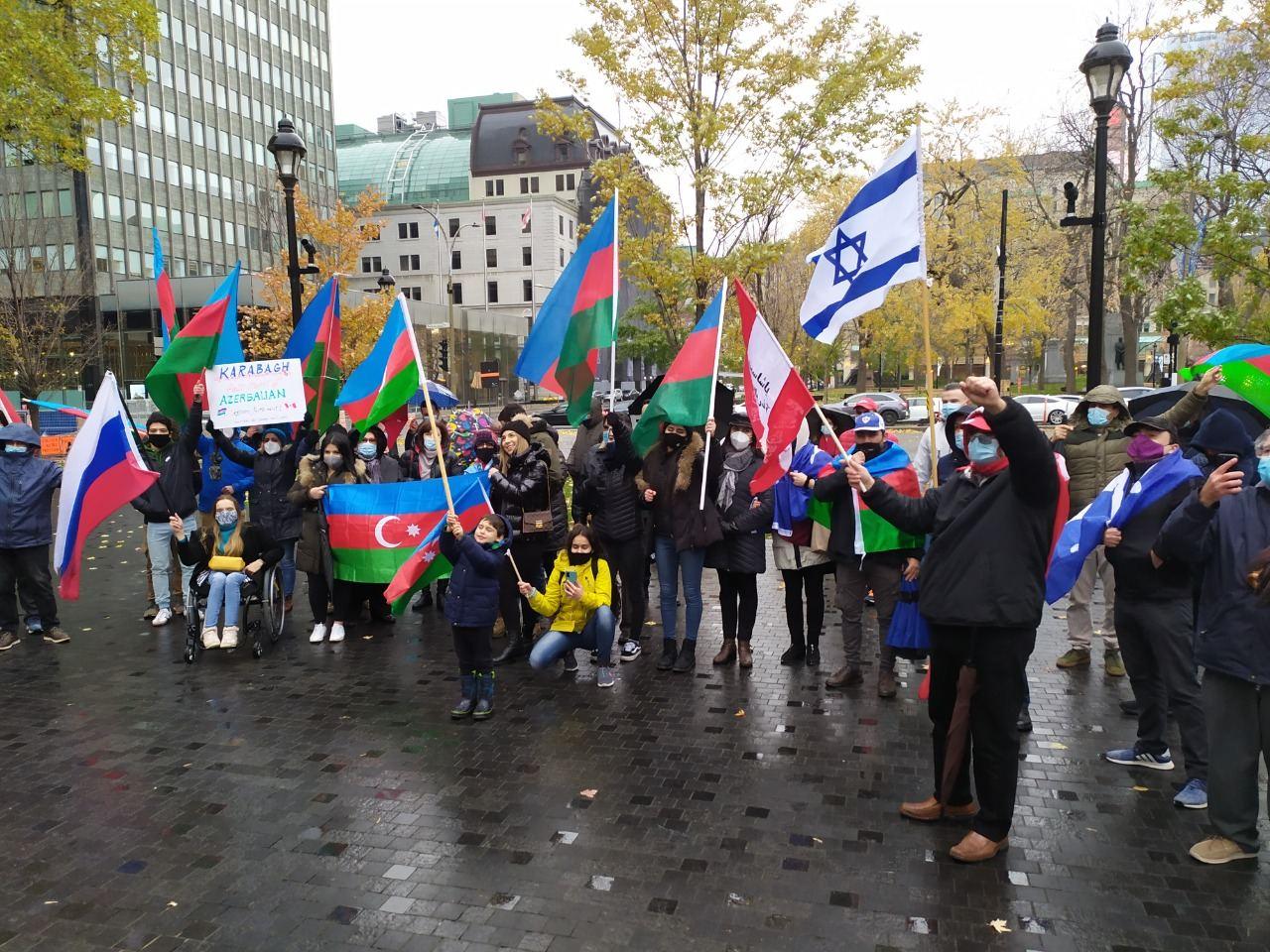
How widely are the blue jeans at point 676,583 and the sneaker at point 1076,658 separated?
9.87ft

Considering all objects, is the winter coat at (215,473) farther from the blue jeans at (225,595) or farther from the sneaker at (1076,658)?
the sneaker at (1076,658)

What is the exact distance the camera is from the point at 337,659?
8055mm

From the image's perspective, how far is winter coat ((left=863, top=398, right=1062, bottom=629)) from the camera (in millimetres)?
4156

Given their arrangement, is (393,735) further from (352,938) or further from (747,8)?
(747,8)

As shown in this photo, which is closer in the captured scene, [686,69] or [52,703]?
[52,703]

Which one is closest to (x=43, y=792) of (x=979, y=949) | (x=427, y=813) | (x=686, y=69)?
(x=427, y=813)

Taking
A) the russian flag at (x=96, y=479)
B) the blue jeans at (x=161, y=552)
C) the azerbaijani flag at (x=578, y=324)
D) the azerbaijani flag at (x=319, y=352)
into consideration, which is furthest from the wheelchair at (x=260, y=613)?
the azerbaijani flag at (x=578, y=324)

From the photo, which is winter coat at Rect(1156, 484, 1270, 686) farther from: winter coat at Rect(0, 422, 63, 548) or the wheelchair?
winter coat at Rect(0, 422, 63, 548)

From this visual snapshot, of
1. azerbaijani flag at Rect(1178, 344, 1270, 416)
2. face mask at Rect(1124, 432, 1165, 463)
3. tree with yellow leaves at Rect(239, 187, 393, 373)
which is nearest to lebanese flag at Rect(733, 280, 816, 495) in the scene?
face mask at Rect(1124, 432, 1165, 463)

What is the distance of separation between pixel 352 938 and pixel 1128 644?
15.3 feet

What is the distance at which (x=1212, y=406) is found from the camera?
7.13 meters

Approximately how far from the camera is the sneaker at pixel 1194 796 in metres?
4.93

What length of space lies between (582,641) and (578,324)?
109 inches

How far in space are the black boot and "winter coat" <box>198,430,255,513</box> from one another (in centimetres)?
476
